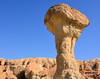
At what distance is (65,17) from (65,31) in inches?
23.1

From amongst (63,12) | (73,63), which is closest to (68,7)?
(63,12)

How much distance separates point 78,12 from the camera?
8.95 m

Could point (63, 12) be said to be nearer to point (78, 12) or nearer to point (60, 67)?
point (78, 12)

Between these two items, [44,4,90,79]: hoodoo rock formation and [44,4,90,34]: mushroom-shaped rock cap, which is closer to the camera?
[44,4,90,79]: hoodoo rock formation

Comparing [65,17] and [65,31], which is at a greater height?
[65,17]

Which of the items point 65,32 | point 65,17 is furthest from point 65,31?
point 65,17

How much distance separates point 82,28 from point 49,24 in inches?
58.9

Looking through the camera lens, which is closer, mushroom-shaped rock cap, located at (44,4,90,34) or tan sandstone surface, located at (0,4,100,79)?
tan sandstone surface, located at (0,4,100,79)

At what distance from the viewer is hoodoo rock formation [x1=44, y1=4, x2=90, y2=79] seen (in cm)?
812

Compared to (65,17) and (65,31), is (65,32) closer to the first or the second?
(65,31)

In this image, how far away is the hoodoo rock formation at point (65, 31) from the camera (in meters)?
8.12

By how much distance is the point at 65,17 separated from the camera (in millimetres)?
8578

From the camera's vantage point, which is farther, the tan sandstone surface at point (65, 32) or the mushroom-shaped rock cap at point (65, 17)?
the mushroom-shaped rock cap at point (65, 17)

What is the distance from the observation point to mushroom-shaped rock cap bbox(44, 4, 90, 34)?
859 cm
